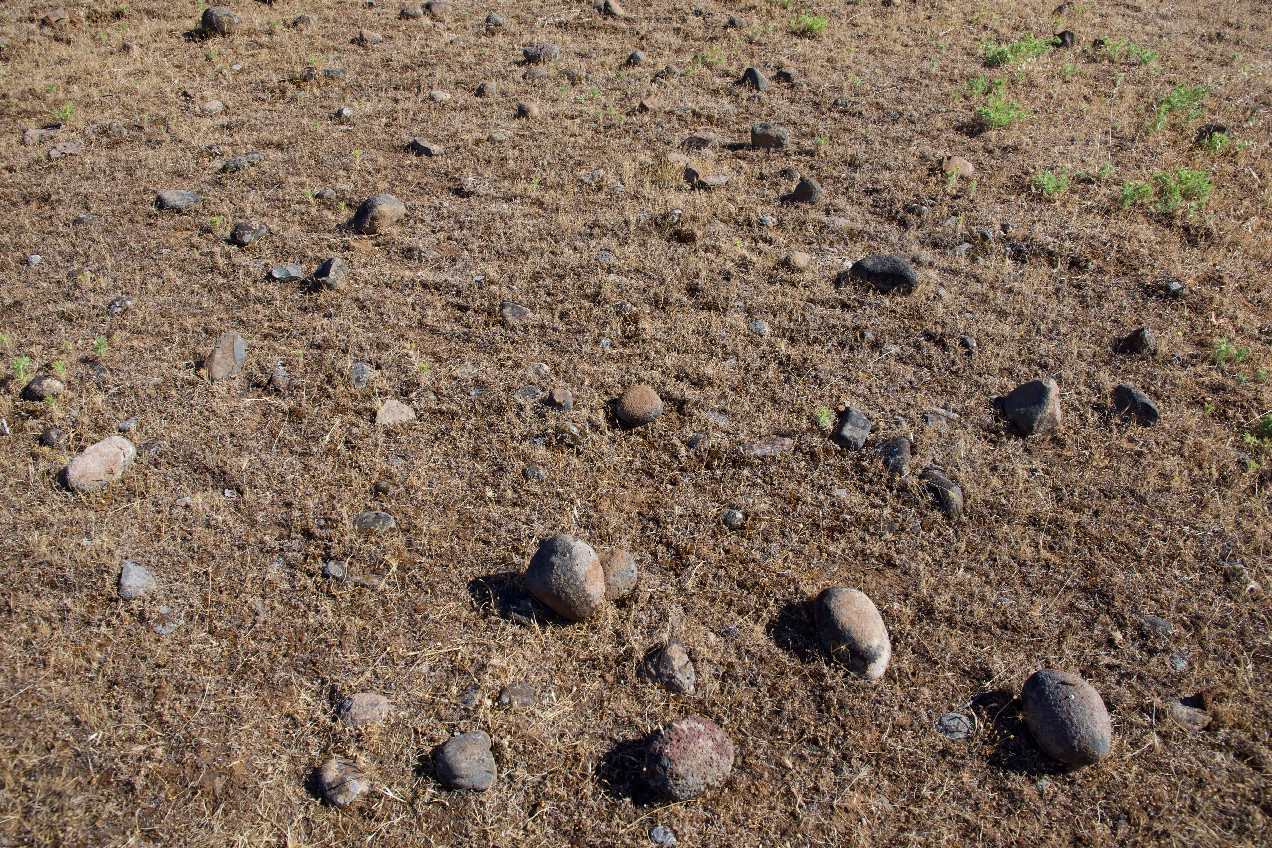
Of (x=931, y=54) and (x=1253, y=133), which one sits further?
(x=931, y=54)

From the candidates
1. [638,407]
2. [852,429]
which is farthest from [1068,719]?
[638,407]

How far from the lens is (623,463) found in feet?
13.0

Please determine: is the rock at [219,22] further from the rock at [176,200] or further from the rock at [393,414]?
the rock at [393,414]

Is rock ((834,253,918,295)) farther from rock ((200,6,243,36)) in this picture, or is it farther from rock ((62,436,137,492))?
rock ((200,6,243,36))

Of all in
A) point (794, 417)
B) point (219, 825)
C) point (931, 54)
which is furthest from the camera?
point (931, 54)

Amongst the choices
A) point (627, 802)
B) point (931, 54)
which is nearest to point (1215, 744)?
point (627, 802)

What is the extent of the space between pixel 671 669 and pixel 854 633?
0.76m

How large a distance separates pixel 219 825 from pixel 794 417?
3.11m

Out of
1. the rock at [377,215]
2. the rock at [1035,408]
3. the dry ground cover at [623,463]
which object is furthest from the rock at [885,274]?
the rock at [377,215]

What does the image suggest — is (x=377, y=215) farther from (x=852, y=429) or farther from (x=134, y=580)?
(x=852, y=429)

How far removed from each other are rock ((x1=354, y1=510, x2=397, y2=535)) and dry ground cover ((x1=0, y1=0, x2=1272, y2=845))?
1.8 inches

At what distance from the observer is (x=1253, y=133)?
22.4ft

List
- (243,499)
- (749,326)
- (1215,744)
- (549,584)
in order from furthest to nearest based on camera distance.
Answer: (749,326)
(243,499)
(549,584)
(1215,744)

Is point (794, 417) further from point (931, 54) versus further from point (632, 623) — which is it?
point (931, 54)
